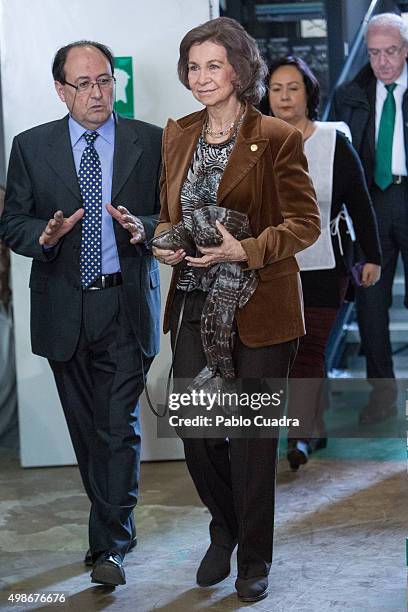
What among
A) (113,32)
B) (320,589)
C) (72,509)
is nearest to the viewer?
(320,589)

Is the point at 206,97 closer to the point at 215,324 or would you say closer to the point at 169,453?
the point at 215,324

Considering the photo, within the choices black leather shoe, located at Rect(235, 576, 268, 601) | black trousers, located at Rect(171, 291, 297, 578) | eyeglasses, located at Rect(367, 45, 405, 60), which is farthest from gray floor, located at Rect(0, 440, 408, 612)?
eyeglasses, located at Rect(367, 45, 405, 60)

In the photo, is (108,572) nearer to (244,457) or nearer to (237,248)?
(244,457)

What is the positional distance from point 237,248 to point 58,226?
0.59 metres

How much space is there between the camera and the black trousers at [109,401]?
3.70m

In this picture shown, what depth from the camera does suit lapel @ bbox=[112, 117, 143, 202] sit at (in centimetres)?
369

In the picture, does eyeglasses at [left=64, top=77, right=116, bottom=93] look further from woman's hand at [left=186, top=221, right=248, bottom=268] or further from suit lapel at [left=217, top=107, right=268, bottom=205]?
woman's hand at [left=186, top=221, right=248, bottom=268]

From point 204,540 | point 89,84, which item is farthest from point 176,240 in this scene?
point 204,540

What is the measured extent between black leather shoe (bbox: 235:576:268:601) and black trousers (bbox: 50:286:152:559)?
406 millimetres

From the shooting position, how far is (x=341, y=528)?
4117 mm

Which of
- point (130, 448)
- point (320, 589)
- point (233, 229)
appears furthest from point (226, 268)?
point (320, 589)

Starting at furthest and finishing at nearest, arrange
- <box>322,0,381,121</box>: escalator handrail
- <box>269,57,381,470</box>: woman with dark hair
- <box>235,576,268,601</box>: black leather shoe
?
<box>322,0,381,121</box>: escalator handrail → <box>269,57,381,470</box>: woman with dark hair → <box>235,576,268,601</box>: black leather shoe

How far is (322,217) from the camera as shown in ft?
15.2

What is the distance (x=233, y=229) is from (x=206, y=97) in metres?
0.35
